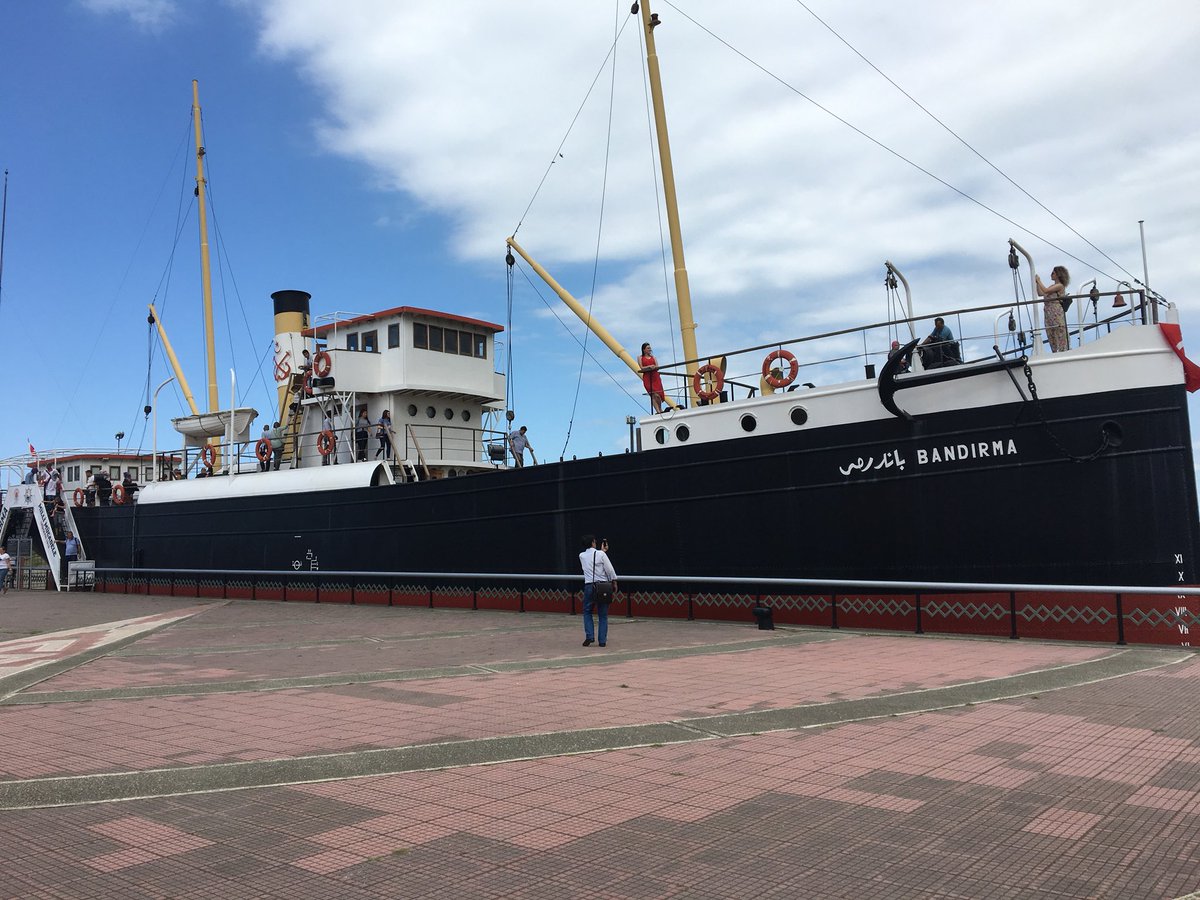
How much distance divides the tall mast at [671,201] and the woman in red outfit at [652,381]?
0.57 metres

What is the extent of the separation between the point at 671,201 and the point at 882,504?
7600 mm

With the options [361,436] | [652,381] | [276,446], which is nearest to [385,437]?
[361,436]

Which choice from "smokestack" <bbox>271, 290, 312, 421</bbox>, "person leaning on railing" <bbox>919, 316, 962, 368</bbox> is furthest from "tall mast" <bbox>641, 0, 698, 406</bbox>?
"smokestack" <bbox>271, 290, 312, 421</bbox>

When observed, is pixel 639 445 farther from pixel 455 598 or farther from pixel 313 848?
pixel 313 848

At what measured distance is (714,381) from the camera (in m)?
14.9

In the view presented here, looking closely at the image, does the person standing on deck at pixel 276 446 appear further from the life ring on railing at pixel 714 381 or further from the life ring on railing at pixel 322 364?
the life ring on railing at pixel 714 381

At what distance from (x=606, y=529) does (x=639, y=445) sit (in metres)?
1.58

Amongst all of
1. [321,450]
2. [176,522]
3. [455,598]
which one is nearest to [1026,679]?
[455,598]

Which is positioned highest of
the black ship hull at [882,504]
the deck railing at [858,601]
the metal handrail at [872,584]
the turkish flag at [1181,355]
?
the turkish flag at [1181,355]

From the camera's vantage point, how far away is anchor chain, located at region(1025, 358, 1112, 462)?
11359 millimetres

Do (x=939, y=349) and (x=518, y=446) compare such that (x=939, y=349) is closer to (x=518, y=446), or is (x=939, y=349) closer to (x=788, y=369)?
(x=788, y=369)

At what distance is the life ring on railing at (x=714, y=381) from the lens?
14.9 meters

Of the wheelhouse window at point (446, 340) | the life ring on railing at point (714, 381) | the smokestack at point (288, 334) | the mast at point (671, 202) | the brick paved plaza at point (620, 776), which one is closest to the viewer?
the brick paved plaza at point (620, 776)

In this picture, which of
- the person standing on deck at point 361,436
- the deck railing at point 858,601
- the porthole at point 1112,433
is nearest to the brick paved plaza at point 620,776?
the deck railing at point 858,601
